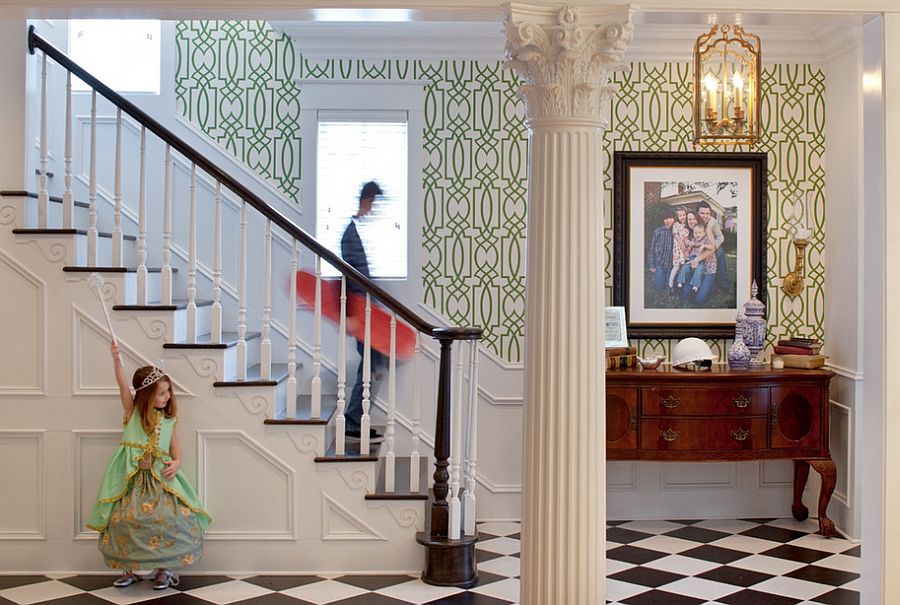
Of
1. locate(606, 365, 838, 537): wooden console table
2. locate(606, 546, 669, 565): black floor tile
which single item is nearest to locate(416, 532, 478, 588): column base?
locate(606, 546, 669, 565): black floor tile

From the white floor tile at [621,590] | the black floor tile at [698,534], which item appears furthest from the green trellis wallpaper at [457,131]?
the white floor tile at [621,590]

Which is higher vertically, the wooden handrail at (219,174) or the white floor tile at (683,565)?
the wooden handrail at (219,174)

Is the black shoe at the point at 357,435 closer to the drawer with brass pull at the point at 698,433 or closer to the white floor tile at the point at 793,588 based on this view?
the drawer with brass pull at the point at 698,433

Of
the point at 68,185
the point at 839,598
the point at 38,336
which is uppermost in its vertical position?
the point at 68,185

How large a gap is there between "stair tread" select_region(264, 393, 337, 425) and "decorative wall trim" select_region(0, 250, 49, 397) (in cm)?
121

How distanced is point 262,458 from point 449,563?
114cm

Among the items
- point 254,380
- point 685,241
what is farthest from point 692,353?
point 254,380

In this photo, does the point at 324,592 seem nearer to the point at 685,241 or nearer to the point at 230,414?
the point at 230,414

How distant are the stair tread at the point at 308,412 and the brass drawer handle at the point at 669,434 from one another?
2.04 m

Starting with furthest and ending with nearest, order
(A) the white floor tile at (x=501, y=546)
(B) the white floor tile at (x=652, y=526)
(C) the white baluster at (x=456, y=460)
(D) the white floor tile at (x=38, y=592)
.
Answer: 1. (B) the white floor tile at (x=652, y=526)
2. (A) the white floor tile at (x=501, y=546)
3. (C) the white baluster at (x=456, y=460)
4. (D) the white floor tile at (x=38, y=592)

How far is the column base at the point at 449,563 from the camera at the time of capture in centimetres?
523

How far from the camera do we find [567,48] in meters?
3.79

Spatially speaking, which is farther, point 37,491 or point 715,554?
point 715,554

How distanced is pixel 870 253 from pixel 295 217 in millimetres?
3751
